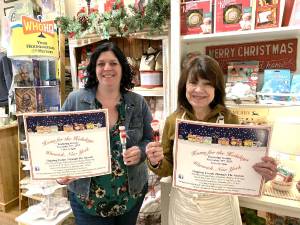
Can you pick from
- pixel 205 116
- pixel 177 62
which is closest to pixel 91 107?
pixel 205 116

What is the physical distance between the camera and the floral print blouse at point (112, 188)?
1265 millimetres

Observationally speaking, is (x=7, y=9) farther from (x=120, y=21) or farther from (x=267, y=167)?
(x=267, y=167)

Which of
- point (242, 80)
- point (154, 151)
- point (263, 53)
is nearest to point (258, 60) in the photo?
point (263, 53)

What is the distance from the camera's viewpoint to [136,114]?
Answer: 4.41 feet

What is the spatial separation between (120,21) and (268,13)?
1.07 meters

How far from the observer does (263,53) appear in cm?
174

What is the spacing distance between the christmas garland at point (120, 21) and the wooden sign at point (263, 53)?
43 centimetres

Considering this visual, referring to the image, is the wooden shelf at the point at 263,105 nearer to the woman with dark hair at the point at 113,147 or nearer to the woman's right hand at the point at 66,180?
the woman with dark hair at the point at 113,147

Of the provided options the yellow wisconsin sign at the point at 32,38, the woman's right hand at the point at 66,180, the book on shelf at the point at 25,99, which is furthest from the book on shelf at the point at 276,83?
the book on shelf at the point at 25,99

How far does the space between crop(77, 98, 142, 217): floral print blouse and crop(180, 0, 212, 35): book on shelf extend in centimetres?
77

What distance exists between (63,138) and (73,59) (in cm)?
155

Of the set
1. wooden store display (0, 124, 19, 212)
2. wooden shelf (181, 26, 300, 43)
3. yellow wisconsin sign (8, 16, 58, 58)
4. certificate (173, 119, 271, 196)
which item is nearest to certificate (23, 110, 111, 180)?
certificate (173, 119, 271, 196)

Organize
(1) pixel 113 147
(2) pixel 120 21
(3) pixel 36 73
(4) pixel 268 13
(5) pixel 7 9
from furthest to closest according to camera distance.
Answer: (5) pixel 7 9 < (3) pixel 36 73 < (2) pixel 120 21 < (4) pixel 268 13 < (1) pixel 113 147

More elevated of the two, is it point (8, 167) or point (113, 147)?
point (113, 147)
